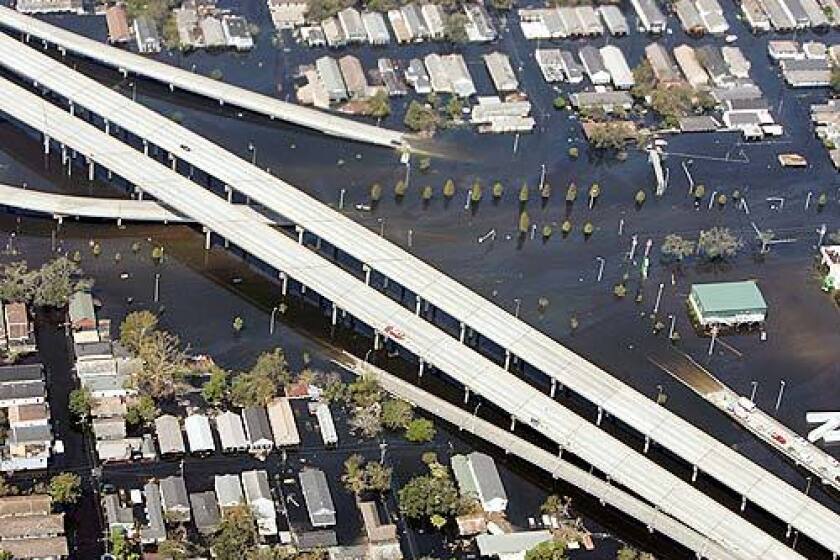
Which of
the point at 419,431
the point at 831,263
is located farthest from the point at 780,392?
the point at 419,431

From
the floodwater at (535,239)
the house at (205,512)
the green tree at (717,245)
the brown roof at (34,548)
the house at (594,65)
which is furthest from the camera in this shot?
the house at (594,65)

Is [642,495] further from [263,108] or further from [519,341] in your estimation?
[263,108]

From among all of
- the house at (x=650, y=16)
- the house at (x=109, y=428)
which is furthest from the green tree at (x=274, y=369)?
the house at (x=650, y=16)

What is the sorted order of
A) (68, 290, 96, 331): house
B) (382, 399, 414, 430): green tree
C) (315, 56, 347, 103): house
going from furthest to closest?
1. (315, 56, 347, 103): house
2. (68, 290, 96, 331): house
3. (382, 399, 414, 430): green tree

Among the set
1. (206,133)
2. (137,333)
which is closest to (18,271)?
(137,333)

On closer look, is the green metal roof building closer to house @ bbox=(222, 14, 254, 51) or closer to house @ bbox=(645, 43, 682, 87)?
house @ bbox=(645, 43, 682, 87)

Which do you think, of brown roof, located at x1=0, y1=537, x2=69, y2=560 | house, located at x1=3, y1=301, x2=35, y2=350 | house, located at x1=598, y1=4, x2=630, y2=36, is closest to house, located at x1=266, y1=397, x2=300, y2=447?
brown roof, located at x1=0, y1=537, x2=69, y2=560

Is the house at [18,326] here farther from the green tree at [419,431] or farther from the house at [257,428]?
the green tree at [419,431]
